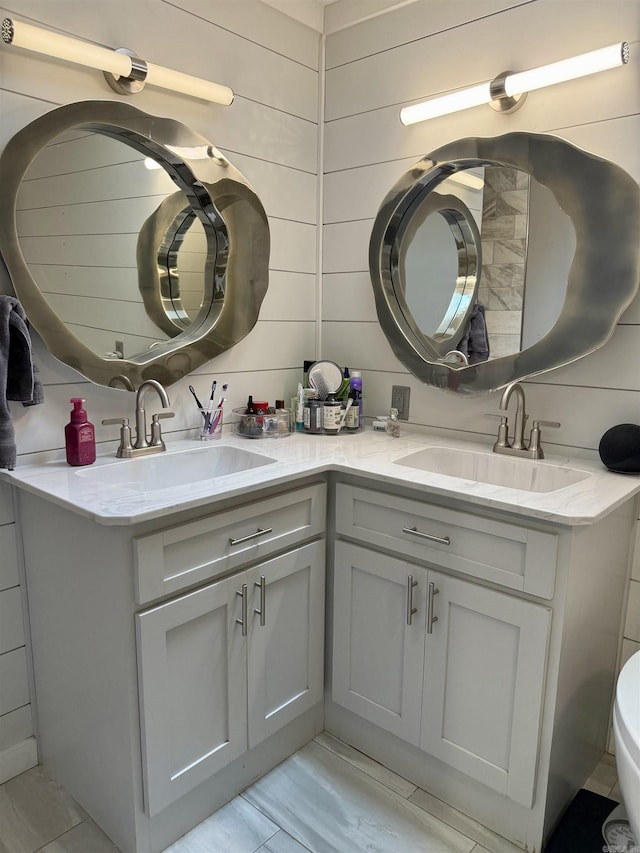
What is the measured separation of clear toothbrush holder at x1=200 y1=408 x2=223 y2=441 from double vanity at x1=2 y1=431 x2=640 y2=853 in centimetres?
14

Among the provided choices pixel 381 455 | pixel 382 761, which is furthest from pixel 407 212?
pixel 382 761

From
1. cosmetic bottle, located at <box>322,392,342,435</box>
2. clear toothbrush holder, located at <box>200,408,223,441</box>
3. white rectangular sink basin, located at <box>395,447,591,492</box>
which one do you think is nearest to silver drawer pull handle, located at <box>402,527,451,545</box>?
white rectangular sink basin, located at <box>395,447,591,492</box>

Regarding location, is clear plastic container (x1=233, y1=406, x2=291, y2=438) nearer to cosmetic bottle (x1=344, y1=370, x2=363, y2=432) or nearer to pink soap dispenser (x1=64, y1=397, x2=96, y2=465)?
cosmetic bottle (x1=344, y1=370, x2=363, y2=432)

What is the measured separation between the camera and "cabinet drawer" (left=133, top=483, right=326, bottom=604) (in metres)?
1.35

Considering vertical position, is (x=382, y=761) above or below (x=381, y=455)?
below

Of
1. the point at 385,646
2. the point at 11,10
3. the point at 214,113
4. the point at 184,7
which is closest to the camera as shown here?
the point at 11,10

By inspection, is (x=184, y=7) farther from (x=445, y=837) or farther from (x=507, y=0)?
(x=445, y=837)

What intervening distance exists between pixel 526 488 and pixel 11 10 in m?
1.84

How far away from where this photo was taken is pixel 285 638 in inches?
67.9

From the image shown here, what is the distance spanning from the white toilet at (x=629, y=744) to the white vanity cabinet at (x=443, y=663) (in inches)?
10.2

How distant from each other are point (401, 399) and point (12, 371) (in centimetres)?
129

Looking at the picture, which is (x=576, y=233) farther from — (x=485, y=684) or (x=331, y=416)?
(x=485, y=684)

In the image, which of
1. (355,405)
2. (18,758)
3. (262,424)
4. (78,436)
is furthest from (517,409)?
(18,758)

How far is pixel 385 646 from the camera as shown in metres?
1.72
